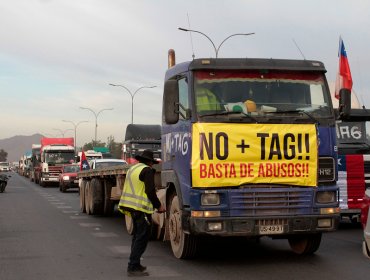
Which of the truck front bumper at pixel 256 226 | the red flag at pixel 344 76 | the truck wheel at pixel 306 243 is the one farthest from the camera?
the red flag at pixel 344 76

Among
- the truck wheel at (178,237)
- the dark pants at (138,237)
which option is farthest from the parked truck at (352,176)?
the dark pants at (138,237)

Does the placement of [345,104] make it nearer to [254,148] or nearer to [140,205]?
[254,148]

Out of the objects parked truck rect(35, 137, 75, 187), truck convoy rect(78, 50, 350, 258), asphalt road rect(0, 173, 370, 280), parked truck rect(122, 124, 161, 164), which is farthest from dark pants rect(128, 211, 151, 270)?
parked truck rect(35, 137, 75, 187)

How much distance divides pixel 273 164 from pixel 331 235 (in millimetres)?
4370

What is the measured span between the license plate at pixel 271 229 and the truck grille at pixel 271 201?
17cm

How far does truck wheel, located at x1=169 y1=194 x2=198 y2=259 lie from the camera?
8.57 m

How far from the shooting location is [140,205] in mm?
7848

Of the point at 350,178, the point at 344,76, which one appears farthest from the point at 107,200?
the point at 344,76

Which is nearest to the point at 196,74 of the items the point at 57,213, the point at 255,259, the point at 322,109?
the point at 322,109

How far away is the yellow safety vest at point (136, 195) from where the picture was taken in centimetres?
786

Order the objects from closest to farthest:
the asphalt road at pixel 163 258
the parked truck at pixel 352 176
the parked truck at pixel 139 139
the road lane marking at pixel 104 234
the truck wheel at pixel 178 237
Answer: the asphalt road at pixel 163 258 < the truck wheel at pixel 178 237 < the parked truck at pixel 352 176 < the road lane marking at pixel 104 234 < the parked truck at pixel 139 139

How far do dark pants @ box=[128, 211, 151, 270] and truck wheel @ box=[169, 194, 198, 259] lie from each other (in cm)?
77

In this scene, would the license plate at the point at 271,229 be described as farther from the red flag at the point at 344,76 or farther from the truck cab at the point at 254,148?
the red flag at the point at 344,76

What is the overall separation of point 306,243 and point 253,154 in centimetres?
201
